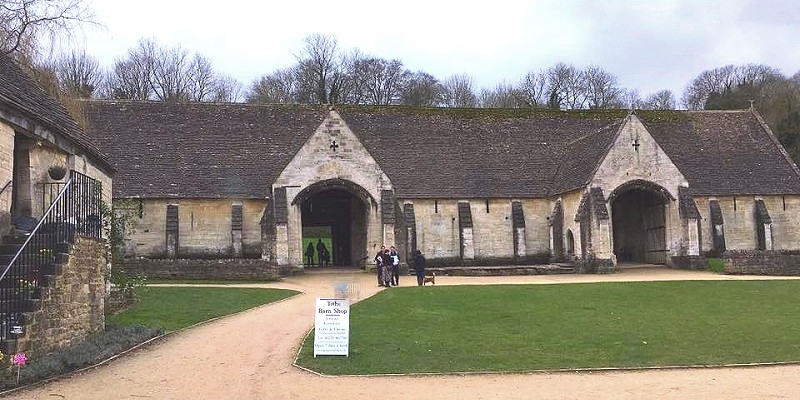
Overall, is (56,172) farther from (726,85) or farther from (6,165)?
(726,85)

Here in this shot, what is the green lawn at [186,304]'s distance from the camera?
1705 cm

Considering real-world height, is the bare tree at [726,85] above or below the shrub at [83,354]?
above

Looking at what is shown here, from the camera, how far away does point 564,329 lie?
15078 mm

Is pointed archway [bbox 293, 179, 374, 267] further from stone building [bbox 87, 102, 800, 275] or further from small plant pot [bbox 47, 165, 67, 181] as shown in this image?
small plant pot [bbox 47, 165, 67, 181]

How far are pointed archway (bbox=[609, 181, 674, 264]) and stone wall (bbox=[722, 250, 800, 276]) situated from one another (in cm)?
492

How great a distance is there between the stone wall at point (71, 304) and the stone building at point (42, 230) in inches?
0.7

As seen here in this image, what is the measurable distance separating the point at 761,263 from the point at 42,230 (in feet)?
90.9

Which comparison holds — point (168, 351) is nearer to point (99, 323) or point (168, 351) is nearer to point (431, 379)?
point (99, 323)

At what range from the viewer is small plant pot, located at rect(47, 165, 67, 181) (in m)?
16.3

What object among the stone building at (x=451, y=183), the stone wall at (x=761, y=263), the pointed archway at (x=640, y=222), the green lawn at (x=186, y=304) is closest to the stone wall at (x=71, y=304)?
the green lawn at (x=186, y=304)

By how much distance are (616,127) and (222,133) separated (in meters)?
20.4

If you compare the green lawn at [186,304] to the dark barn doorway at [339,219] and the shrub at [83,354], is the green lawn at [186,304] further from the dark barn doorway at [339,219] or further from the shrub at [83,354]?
the dark barn doorway at [339,219]

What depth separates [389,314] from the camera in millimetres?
17531

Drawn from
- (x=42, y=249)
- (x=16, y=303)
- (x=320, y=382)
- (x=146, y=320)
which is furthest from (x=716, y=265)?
(x=16, y=303)
